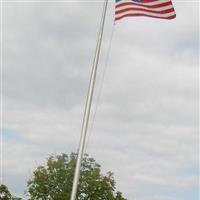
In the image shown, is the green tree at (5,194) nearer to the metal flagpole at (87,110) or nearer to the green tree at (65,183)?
the green tree at (65,183)

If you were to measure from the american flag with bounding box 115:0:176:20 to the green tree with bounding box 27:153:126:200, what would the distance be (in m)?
47.9

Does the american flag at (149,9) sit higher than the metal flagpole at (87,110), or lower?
higher

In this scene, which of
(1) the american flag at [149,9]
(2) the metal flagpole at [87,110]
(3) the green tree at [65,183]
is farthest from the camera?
(3) the green tree at [65,183]

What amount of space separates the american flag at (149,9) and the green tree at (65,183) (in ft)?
157

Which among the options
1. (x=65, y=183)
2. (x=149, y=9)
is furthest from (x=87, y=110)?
(x=65, y=183)

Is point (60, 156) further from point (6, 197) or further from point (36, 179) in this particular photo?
point (6, 197)

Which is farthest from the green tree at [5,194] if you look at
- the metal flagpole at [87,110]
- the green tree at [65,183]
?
the metal flagpole at [87,110]

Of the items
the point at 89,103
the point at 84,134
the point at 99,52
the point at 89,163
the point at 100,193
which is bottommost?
the point at 84,134

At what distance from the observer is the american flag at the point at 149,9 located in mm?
14375

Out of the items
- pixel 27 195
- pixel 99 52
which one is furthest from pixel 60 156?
pixel 99 52

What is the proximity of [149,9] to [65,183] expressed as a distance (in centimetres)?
4990

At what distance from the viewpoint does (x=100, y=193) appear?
61875 millimetres

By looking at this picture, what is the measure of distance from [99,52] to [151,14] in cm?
233

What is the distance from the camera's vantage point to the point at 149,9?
14445mm
